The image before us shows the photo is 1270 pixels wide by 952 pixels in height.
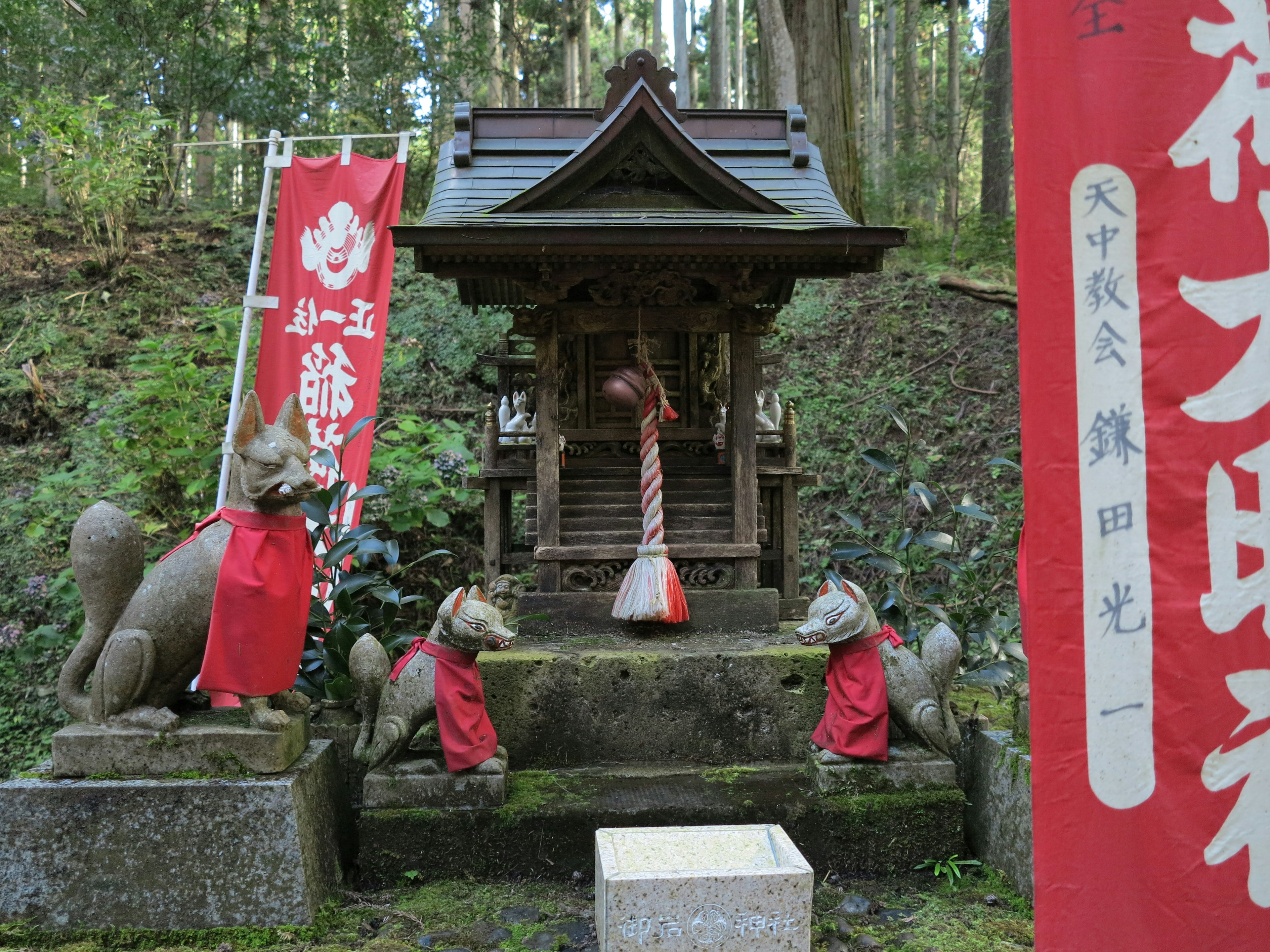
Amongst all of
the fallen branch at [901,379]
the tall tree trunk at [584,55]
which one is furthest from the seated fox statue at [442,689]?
the tall tree trunk at [584,55]

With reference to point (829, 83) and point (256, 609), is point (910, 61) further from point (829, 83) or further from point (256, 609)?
point (256, 609)

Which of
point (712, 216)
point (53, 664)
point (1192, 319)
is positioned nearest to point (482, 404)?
point (53, 664)

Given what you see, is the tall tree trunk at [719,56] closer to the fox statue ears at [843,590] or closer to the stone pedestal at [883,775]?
the fox statue ears at [843,590]

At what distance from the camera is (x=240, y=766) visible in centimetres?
381

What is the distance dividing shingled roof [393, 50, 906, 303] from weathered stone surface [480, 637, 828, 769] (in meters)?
2.18

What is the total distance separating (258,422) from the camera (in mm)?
3879

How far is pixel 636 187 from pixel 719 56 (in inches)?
639

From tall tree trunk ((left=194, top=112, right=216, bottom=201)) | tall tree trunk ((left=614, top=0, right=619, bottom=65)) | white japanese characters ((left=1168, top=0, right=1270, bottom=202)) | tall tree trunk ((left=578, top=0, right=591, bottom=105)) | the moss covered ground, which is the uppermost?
tall tree trunk ((left=614, top=0, right=619, bottom=65))

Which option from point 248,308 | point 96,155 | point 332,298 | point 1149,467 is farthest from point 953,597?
point 96,155

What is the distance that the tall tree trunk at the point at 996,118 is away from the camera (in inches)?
556

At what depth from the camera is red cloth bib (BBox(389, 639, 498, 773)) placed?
4.18 metres

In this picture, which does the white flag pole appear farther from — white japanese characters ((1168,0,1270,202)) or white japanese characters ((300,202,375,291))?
white japanese characters ((1168,0,1270,202))

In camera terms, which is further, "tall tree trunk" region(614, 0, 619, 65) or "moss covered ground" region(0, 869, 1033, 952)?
"tall tree trunk" region(614, 0, 619, 65)

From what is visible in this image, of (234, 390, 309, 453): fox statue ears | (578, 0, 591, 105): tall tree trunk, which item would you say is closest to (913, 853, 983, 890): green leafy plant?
(234, 390, 309, 453): fox statue ears
